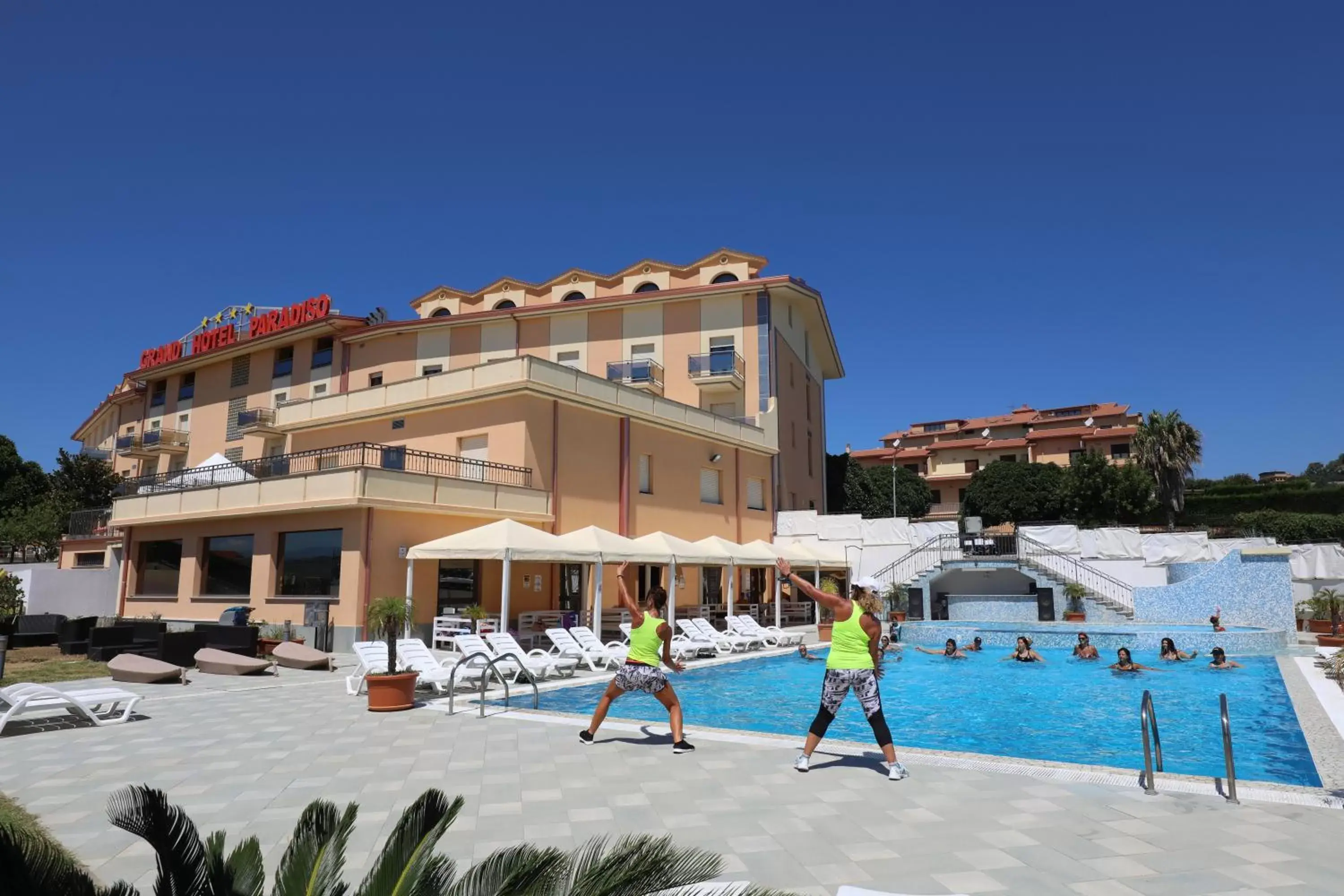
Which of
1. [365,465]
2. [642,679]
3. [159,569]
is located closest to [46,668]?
[365,465]

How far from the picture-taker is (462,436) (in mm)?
22531

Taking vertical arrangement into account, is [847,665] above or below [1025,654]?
above

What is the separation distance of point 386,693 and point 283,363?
2976cm

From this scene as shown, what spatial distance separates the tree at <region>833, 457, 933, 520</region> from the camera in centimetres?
4528

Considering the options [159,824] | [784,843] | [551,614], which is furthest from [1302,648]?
[159,824]

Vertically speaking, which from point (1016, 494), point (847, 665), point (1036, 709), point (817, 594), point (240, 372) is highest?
point (240, 372)

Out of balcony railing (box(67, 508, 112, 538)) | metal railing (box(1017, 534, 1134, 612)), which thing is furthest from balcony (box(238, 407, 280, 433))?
metal railing (box(1017, 534, 1134, 612))

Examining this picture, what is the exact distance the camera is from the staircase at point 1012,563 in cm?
2380

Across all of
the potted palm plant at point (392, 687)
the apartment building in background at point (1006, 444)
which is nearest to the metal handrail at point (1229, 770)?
the potted palm plant at point (392, 687)

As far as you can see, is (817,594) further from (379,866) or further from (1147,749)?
(379,866)

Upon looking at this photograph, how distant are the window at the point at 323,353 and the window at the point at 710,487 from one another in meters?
17.1

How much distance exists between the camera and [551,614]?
66.3ft

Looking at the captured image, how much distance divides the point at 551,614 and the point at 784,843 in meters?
15.9

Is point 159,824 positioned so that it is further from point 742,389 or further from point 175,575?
point 742,389
